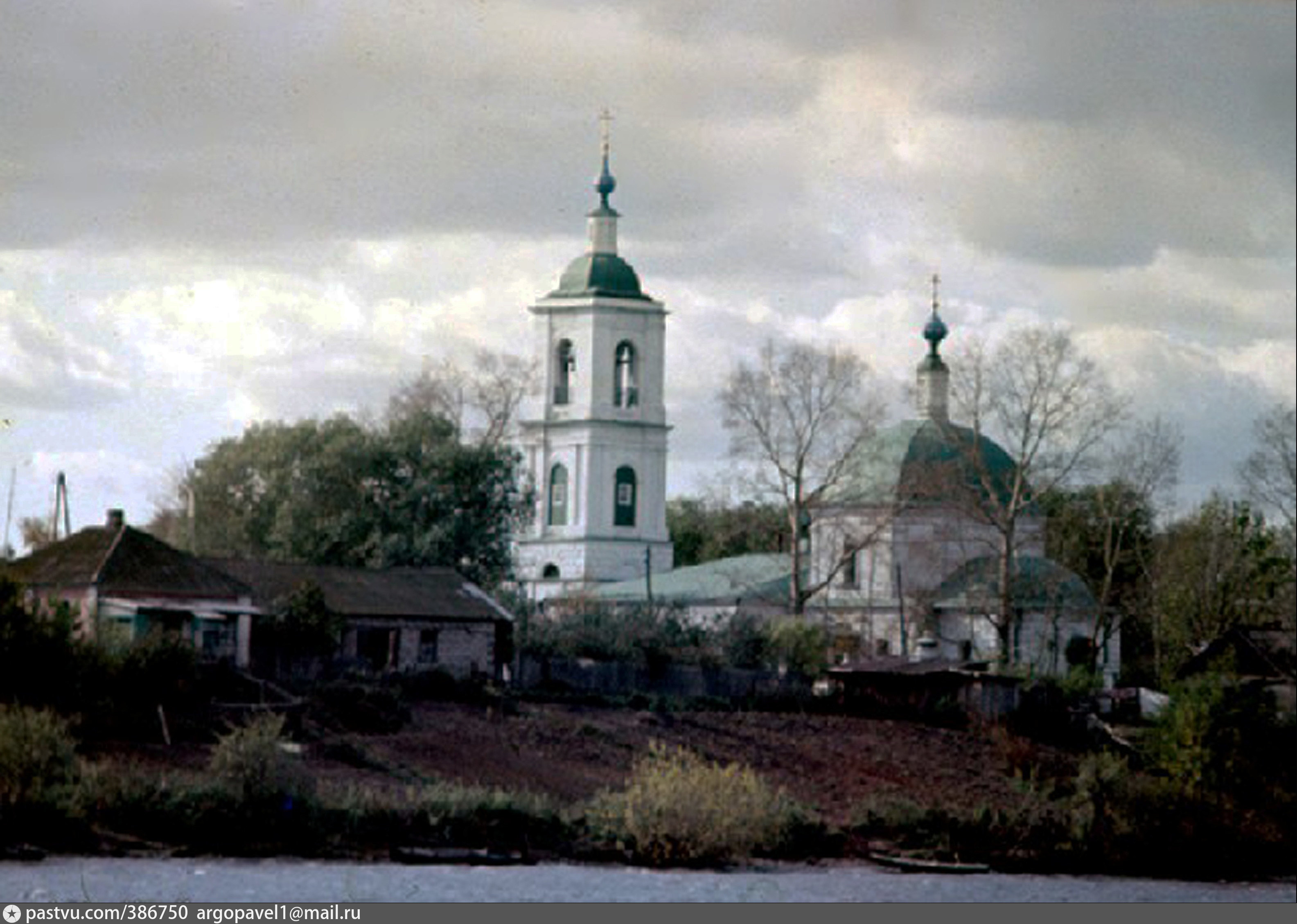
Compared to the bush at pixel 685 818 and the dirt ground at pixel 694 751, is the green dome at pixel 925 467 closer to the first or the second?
the dirt ground at pixel 694 751

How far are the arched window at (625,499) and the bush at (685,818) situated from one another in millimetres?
59012

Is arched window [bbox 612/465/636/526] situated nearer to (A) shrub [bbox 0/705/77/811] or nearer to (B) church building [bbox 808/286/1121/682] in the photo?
(B) church building [bbox 808/286/1121/682]

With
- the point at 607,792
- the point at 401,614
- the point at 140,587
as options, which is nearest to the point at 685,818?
the point at 607,792

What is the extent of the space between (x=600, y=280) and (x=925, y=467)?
22.0m

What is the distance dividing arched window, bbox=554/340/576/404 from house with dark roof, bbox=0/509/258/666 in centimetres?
4153

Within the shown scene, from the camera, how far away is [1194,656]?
201 ft

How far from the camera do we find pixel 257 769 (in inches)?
1474

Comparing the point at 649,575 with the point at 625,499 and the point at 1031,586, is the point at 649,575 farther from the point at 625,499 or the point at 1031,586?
the point at 1031,586

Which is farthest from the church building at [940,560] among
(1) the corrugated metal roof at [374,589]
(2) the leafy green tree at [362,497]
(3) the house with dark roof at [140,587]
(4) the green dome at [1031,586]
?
(3) the house with dark roof at [140,587]

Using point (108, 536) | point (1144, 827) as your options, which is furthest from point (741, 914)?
point (108, 536)

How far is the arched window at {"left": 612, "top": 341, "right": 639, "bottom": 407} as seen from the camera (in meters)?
98.0

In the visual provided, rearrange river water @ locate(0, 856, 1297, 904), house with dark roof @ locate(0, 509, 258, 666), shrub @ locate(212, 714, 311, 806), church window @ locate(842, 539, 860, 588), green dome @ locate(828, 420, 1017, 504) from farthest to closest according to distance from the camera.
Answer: church window @ locate(842, 539, 860, 588) → green dome @ locate(828, 420, 1017, 504) → house with dark roof @ locate(0, 509, 258, 666) → shrub @ locate(212, 714, 311, 806) → river water @ locate(0, 856, 1297, 904)

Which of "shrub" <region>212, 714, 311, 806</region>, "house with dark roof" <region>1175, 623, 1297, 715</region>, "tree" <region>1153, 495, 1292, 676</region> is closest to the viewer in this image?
"shrub" <region>212, 714, 311, 806</region>

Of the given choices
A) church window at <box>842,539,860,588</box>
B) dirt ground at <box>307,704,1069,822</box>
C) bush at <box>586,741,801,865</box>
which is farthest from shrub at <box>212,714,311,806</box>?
church window at <box>842,539,860,588</box>
